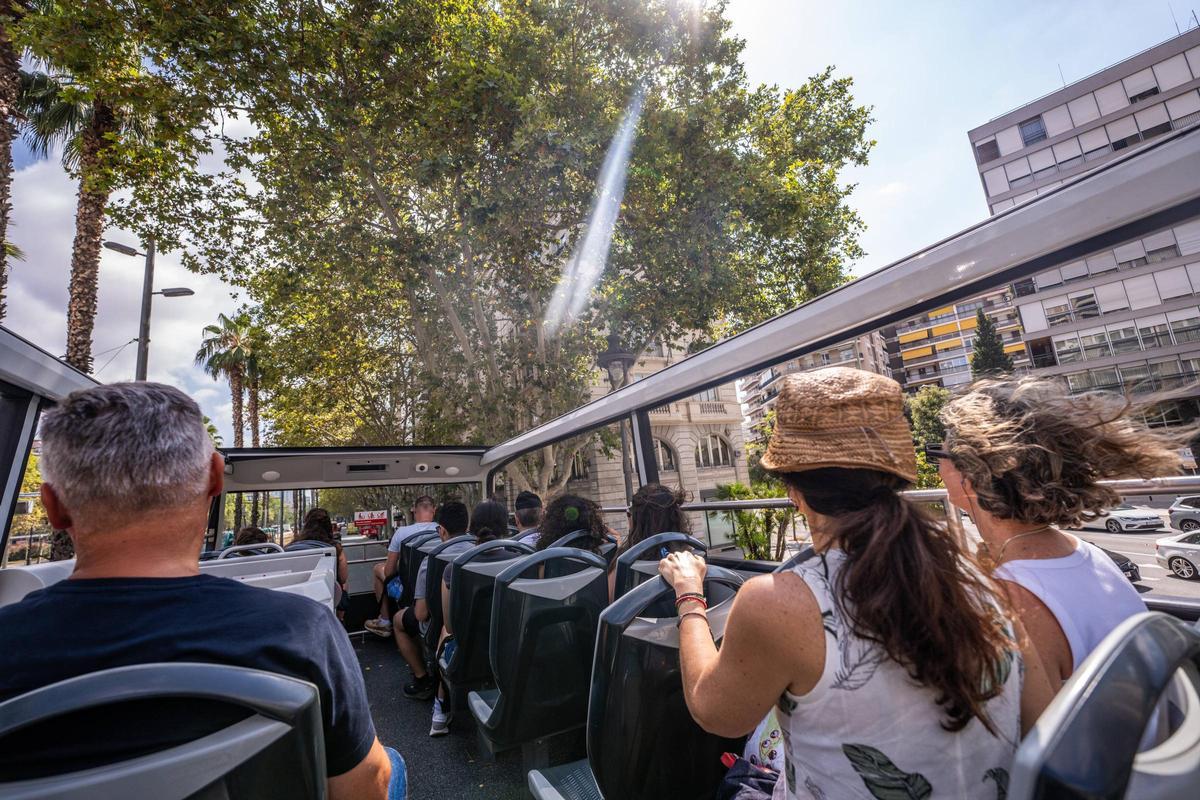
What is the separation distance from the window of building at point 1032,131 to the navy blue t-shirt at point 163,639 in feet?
201

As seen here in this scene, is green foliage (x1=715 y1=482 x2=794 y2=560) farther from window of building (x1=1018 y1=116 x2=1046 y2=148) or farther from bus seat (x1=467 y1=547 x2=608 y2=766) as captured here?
window of building (x1=1018 y1=116 x2=1046 y2=148)

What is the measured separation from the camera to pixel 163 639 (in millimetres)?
953

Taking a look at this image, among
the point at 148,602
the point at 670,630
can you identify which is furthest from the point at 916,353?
the point at 148,602

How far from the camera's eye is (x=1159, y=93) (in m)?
39.9

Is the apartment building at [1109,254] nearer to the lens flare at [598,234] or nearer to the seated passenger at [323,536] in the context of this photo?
the lens flare at [598,234]

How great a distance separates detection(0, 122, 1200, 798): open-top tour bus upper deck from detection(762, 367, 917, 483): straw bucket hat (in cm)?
23

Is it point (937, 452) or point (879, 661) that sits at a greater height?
point (937, 452)

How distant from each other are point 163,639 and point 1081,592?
1973 mm

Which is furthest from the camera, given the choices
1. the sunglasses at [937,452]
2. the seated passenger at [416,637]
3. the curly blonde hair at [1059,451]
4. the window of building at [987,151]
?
the window of building at [987,151]

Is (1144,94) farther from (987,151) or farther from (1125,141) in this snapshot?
(987,151)

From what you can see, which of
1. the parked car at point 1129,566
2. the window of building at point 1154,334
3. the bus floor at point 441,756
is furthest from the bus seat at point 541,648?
the window of building at point 1154,334

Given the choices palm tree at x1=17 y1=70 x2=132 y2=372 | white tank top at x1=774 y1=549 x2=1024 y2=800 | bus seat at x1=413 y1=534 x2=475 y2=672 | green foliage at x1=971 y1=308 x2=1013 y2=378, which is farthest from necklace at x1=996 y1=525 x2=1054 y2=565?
green foliage at x1=971 y1=308 x2=1013 y2=378

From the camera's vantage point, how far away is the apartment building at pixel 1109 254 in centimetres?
3697

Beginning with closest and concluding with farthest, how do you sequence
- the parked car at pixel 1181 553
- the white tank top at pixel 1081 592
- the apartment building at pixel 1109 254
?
the white tank top at pixel 1081 592, the parked car at pixel 1181 553, the apartment building at pixel 1109 254
